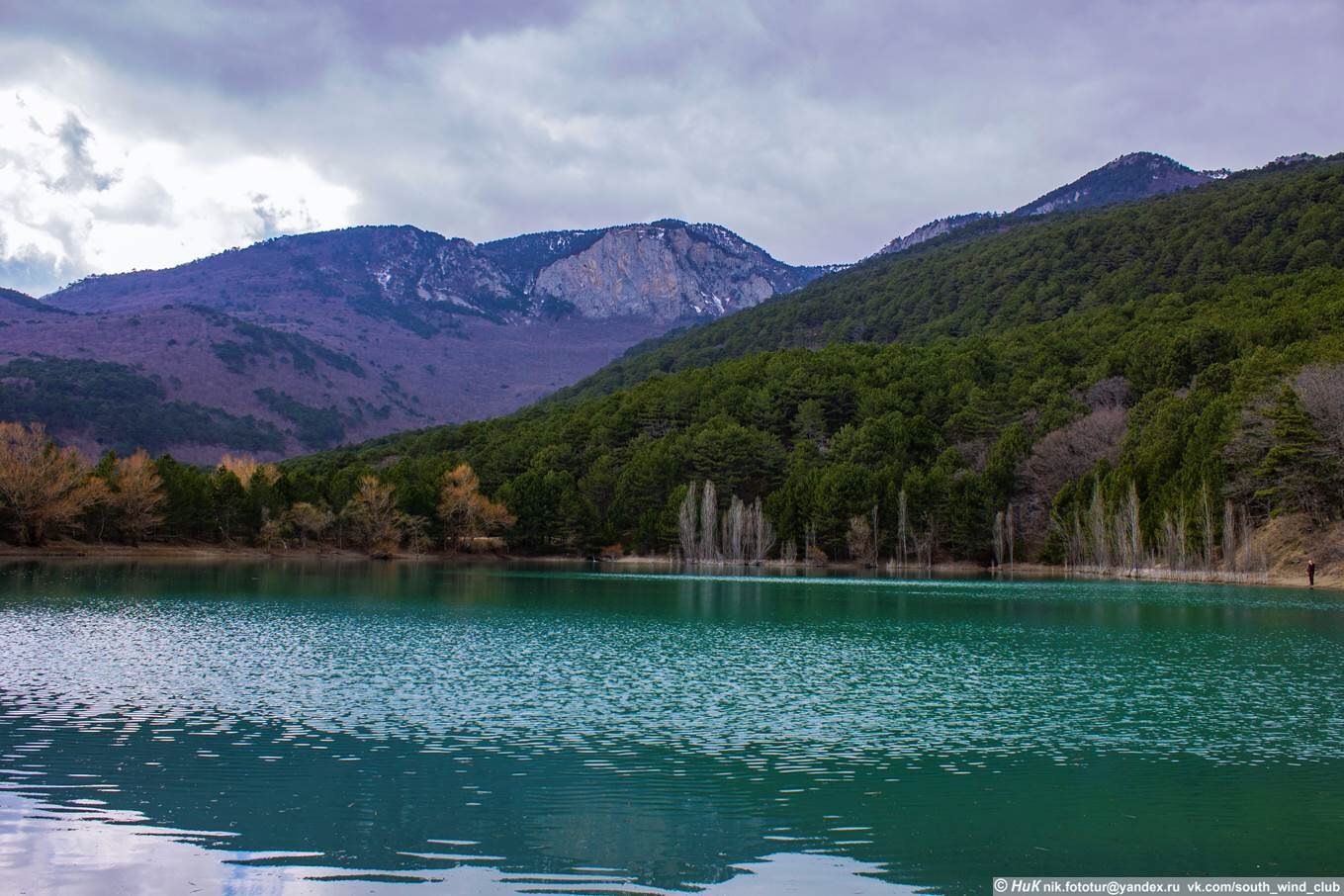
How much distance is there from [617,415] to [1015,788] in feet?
388

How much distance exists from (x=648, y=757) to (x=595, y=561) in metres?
88.8

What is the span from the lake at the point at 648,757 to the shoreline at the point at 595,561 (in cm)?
2889

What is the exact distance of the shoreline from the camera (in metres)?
59.1

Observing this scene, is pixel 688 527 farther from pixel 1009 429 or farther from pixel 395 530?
pixel 1009 429

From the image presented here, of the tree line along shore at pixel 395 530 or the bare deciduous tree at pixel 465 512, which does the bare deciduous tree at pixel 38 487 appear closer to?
the tree line along shore at pixel 395 530

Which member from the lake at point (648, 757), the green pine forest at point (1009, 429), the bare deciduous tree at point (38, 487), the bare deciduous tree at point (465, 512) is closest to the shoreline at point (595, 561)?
the bare deciduous tree at point (38, 487)

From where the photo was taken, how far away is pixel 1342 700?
19688 mm

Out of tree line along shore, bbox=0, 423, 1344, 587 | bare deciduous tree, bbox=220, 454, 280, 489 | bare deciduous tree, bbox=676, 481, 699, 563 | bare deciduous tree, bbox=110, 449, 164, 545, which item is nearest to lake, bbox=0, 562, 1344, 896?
tree line along shore, bbox=0, 423, 1344, 587

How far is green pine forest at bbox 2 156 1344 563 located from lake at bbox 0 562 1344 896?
3673 centimetres

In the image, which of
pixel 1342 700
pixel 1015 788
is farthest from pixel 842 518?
→ pixel 1015 788

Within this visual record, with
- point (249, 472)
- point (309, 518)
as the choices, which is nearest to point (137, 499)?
point (309, 518)

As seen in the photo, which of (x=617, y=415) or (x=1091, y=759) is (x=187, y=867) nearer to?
(x=1091, y=759)

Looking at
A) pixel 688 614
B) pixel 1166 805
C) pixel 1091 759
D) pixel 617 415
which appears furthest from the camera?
pixel 617 415

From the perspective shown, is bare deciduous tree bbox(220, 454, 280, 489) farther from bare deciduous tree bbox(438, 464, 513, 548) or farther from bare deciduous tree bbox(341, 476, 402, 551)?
bare deciduous tree bbox(438, 464, 513, 548)
